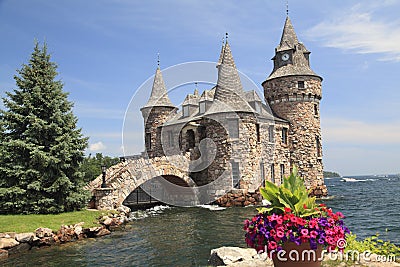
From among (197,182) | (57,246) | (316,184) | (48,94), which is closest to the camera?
(57,246)

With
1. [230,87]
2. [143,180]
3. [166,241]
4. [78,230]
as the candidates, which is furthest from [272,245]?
[230,87]

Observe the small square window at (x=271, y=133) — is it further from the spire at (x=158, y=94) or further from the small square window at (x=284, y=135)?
the spire at (x=158, y=94)

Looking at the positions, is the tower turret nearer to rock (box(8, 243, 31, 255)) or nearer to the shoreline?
the shoreline

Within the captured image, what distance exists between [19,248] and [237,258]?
849 cm

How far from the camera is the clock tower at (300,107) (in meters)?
29.2

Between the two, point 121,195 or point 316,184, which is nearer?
point 121,195

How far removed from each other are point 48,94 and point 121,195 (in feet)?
23.5

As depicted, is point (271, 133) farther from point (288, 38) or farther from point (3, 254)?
point (3, 254)

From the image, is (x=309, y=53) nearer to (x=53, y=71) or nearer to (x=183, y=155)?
(x=183, y=155)

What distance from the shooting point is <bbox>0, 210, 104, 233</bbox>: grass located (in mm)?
A: 13248

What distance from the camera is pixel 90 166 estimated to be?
111ft

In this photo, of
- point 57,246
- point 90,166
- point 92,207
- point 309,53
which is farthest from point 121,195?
point 309,53

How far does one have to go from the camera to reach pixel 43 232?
13.1 meters

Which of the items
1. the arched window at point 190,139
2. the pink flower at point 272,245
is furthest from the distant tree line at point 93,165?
the pink flower at point 272,245
